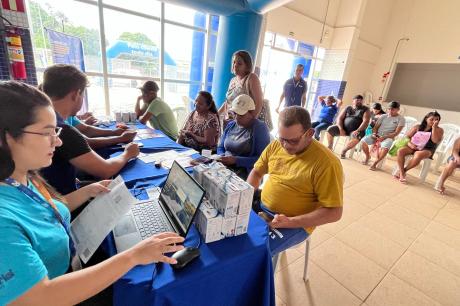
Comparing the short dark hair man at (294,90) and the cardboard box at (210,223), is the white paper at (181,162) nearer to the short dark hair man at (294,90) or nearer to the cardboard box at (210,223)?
the cardboard box at (210,223)

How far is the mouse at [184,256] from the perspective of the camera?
2.42 feet

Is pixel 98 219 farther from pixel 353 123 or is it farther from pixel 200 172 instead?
pixel 353 123

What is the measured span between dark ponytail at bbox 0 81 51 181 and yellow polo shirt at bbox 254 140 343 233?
1.18 meters

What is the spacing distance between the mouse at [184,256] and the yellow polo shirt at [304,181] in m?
0.74

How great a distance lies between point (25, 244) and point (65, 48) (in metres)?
3.82

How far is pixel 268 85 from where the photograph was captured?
6.50m

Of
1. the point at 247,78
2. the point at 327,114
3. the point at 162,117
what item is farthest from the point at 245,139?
the point at 327,114

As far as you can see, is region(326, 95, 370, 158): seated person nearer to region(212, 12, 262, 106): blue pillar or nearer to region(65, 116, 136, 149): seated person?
region(212, 12, 262, 106): blue pillar

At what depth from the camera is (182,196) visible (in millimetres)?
932

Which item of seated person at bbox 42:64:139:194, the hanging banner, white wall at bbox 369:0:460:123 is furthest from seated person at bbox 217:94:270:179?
white wall at bbox 369:0:460:123

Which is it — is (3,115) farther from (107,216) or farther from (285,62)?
(285,62)

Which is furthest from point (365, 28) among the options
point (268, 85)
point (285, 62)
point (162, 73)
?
point (162, 73)

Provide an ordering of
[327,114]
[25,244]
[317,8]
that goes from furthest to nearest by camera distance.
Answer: [317,8] → [327,114] → [25,244]

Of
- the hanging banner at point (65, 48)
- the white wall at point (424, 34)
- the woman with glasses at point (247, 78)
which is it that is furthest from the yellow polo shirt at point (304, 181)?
the white wall at point (424, 34)
